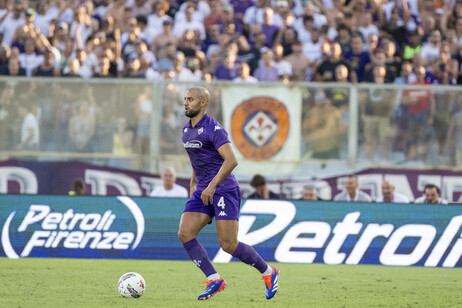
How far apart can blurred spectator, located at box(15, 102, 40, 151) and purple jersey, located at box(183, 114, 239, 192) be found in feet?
24.3

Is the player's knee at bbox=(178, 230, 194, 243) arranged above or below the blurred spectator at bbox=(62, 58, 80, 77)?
below

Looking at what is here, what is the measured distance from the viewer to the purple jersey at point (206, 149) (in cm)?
902

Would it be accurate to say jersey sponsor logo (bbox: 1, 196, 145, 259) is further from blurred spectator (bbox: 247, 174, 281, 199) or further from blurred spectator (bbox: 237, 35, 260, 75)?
blurred spectator (bbox: 237, 35, 260, 75)

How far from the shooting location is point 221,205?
9055 mm

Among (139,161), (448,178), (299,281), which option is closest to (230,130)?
(139,161)

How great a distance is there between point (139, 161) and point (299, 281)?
5.73 meters

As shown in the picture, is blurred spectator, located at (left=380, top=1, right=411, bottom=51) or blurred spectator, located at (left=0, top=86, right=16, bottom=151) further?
blurred spectator, located at (left=380, top=1, right=411, bottom=51)

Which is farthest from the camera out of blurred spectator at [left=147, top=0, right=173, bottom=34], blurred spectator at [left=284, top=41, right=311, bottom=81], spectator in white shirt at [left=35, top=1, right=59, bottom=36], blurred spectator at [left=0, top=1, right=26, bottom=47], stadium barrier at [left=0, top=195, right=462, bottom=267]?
spectator in white shirt at [left=35, top=1, right=59, bottom=36]

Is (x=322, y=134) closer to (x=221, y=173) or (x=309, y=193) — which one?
(x=309, y=193)

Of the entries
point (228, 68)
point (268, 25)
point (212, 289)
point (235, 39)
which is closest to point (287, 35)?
point (268, 25)

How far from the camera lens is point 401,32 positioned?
1852cm

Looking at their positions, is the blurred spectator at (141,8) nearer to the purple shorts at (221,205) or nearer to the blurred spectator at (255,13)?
the blurred spectator at (255,13)

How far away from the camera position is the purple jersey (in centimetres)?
902

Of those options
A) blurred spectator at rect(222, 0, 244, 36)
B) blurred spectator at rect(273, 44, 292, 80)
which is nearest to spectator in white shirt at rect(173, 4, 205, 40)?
blurred spectator at rect(222, 0, 244, 36)
